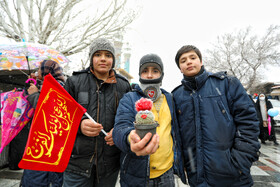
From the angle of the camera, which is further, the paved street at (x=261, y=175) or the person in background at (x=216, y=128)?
the paved street at (x=261, y=175)

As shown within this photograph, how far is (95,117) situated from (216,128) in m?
1.42

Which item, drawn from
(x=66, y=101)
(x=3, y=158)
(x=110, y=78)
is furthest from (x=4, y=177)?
(x=110, y=78)

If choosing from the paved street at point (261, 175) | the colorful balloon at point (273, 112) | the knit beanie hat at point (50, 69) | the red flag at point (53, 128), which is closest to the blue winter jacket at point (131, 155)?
the red flag at point (53, 128)

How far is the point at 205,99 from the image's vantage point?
5.50 ft

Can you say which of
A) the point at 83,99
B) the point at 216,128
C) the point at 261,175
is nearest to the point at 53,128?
the point at 83,99

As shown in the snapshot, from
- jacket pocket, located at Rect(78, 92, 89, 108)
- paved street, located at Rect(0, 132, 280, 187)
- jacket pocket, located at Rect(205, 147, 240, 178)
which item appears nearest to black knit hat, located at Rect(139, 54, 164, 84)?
jacket pocket, located at Rect(78, 92, 89, 108)

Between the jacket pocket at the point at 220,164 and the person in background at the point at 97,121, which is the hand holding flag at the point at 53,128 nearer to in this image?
the person in background at the point at 97,121

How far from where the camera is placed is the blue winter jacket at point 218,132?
1465 millimetres

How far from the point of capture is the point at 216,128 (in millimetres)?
1560

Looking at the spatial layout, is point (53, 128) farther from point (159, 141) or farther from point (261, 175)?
point (261, 175)

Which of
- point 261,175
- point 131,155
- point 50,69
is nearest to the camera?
point 131,155

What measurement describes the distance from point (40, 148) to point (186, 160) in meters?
1.67

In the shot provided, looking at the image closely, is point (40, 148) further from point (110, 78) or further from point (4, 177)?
point (4, 177)

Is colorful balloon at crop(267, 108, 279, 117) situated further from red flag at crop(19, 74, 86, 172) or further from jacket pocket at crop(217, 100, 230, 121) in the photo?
red flag at crop(19, 74, 86, 172)
